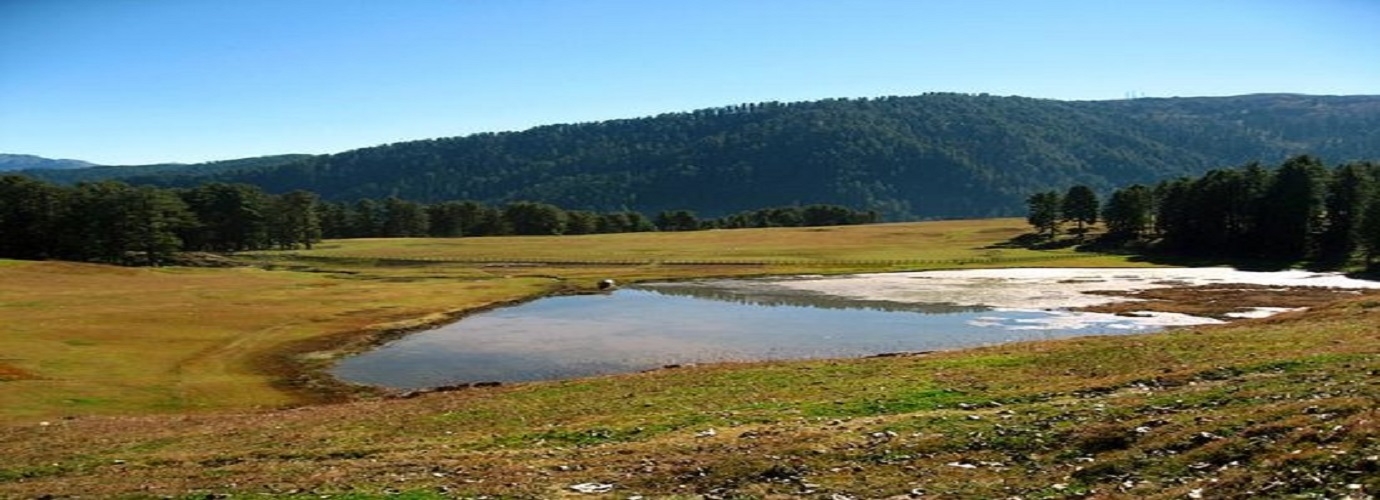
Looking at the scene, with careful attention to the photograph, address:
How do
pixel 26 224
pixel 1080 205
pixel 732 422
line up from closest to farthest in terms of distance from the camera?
pixel 732 422 → pixel 26 224 → pixel 1080 205

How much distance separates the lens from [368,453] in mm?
25391

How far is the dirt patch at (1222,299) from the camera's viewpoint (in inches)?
2579

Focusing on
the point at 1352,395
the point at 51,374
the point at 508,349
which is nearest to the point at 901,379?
the point at 1352,395

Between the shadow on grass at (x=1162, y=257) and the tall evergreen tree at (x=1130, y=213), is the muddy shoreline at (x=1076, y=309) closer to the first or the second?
the shadow on grass at (x=1162, y=257)

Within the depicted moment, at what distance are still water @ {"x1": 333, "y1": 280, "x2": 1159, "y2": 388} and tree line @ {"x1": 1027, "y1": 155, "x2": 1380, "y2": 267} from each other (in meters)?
62.9

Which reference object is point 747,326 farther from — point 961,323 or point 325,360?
point 325,360

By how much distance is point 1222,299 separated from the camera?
235ft

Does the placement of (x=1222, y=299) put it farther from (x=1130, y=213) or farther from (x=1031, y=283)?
(x=1130, y=213)

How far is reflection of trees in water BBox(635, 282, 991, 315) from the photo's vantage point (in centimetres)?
7344

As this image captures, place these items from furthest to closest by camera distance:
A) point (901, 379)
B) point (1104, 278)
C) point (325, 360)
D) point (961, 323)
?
point (1104, 278) < point (961, 323) < point (325, 360) < point (901, 379)

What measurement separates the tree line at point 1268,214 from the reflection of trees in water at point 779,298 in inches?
2346

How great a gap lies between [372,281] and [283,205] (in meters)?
96.3

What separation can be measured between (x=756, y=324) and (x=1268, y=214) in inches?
3386

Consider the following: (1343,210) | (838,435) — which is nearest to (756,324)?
(838,435)
